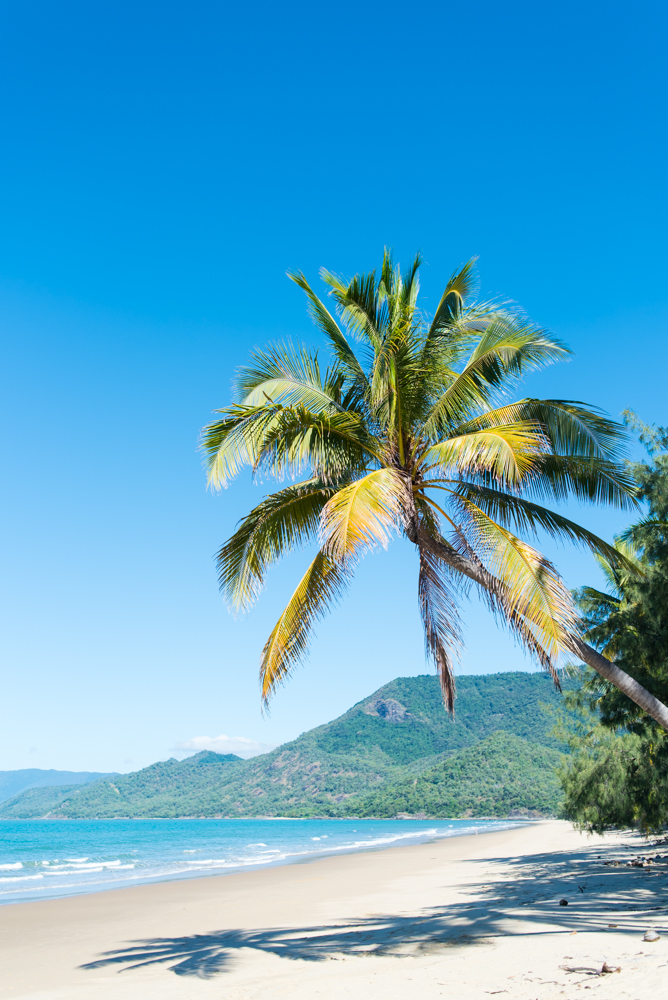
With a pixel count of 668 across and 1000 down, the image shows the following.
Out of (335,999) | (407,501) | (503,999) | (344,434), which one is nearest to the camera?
(503,999)

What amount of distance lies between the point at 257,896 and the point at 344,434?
12.8 m

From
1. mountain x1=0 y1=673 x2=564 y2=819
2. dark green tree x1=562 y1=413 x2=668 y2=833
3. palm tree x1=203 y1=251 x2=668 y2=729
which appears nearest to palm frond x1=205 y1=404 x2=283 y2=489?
palm tree x1=203 y1=251 x2=668 y2=729

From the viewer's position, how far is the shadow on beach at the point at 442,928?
7051 mm

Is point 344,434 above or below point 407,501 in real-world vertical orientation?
above

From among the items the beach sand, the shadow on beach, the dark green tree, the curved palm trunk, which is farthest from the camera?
the dark green tree

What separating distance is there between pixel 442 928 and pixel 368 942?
2.94ft

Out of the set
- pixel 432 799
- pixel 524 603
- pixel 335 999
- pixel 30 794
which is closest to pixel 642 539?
pixel 524 603

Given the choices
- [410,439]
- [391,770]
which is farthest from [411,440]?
[391,770]

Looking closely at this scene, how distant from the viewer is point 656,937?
19.2 feet

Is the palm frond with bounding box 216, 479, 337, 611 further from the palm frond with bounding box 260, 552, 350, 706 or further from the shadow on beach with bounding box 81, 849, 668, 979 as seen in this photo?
the shadow on beach with bounding box 81, 849, 668, 979

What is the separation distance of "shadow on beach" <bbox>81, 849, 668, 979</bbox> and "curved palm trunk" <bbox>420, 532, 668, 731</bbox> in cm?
208

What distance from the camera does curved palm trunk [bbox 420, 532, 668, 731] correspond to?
627 cm

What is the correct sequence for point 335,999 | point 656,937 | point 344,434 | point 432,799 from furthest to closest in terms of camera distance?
1. point 432,799
2. point 344,434
3. point 656,937
4. point 335,999

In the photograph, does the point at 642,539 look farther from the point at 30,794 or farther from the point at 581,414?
the point at 30,794
